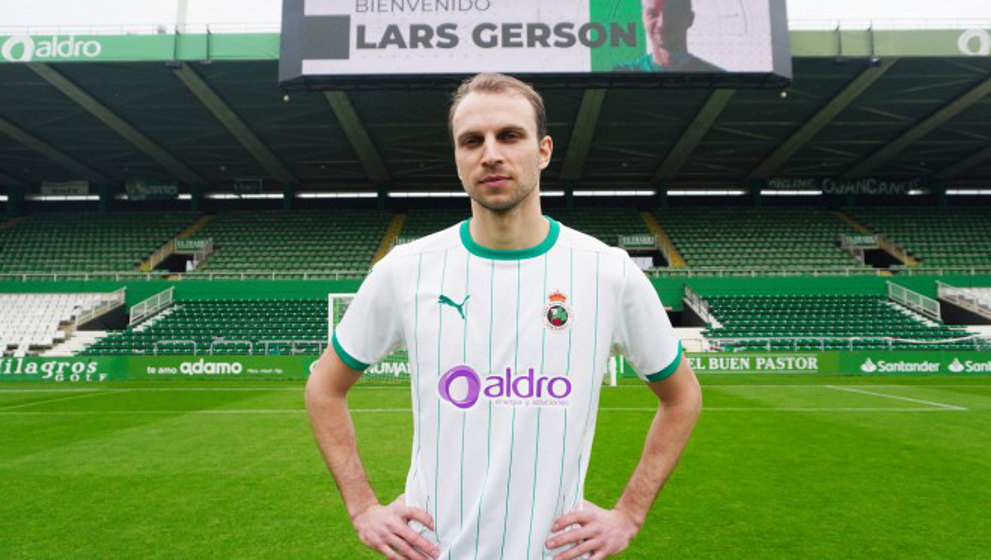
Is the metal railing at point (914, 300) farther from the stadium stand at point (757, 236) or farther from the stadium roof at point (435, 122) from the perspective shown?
the stadium roof at point (435, 122)

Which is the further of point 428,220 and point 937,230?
point 428,220

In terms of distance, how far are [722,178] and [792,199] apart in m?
5.39

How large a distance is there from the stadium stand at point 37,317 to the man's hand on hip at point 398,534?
2812 cm

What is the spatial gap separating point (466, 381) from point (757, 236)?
35.4 meters

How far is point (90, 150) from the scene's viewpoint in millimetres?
32156

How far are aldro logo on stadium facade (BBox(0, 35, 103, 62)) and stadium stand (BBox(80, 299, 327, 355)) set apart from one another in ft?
34.9

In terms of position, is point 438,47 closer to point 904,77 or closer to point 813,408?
point 813,408

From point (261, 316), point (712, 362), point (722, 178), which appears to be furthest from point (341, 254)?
point (722, 178)

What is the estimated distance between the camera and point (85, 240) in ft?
112

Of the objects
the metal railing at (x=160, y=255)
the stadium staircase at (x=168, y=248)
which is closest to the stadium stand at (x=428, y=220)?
the stadium staircase at (x=168, y=248)

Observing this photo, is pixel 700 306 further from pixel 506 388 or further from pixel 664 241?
pixel 506 388

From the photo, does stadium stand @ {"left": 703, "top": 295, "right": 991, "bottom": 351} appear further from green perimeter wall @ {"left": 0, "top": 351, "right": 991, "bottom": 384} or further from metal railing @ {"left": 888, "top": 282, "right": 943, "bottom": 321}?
green perimeter wall @ {"left": 0, "top": 351, "right": 991, "bottom": 384}

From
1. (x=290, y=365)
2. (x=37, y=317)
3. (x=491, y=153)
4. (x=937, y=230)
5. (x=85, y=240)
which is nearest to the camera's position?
(x=491, y=153)

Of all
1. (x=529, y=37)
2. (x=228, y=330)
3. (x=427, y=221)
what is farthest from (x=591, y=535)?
(x=427, y=221)
